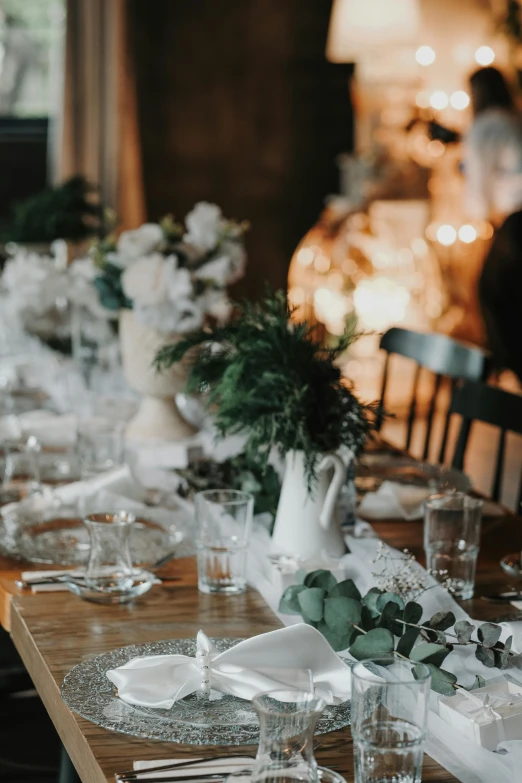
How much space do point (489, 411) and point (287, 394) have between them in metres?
0.79

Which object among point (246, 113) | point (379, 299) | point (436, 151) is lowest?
point (379, 299)

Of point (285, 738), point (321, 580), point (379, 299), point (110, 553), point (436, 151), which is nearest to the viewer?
point (285, 738)

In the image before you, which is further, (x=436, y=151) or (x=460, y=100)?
(x=460, y=100)

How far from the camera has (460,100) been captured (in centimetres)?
659

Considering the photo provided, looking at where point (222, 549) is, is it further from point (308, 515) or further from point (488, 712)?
point (488, 712)

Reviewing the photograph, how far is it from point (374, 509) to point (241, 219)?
4899mm

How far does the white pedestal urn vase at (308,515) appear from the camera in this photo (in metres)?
1.52

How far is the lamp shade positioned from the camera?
564cm

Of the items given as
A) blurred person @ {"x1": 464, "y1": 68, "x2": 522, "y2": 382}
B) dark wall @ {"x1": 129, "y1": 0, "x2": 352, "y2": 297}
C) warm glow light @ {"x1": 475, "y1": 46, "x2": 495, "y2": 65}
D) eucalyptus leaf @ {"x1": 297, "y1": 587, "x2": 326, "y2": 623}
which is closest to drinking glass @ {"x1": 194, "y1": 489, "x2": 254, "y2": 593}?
eucalyptus leaf @ {"x1": 297, "y1": 587, "x2": 326, "y2": 623}

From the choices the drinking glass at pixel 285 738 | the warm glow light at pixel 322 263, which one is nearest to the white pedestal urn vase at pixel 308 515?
the drinking glass at pixel 285 738

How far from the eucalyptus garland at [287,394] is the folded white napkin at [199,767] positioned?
590mm

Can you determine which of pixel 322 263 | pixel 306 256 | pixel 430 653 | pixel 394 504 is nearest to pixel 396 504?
pixel 394 504

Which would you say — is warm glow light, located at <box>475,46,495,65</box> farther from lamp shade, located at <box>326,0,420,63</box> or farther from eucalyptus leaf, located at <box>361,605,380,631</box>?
eucalyptus leaf, located at <box>361,605,380,631</box>

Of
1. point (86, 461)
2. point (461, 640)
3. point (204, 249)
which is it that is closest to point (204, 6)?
point (204, 249)
